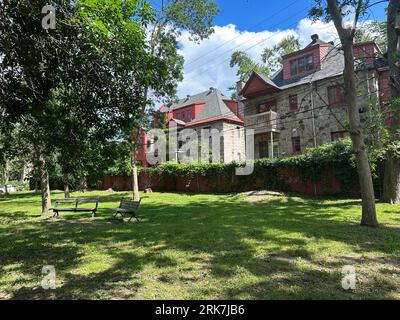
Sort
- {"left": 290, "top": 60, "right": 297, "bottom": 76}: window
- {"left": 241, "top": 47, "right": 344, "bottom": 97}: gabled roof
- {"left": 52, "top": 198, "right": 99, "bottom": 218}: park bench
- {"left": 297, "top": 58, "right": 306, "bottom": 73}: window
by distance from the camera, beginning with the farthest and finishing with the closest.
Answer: {"left": 290, "top": 60, "right": 297, "bottom": 76}: window < {"left": 297, "top": 58, "right": 306, "bottom": 73}: window < {"left": 241, "top": 47, "right": 344, "bottom": 97}: gabled roof < {"left": 52, "top": 198, "right": 99, "bottom": 218}: park bench

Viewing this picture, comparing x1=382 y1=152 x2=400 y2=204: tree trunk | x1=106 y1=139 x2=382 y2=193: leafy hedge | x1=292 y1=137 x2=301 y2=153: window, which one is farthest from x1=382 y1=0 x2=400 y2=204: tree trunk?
x1=292 y1=137 x2=301 y2=153: window

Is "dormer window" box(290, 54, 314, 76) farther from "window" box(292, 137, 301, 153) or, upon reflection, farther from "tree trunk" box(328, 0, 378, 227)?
"tree trunk" box(328, 0, 378, 227)

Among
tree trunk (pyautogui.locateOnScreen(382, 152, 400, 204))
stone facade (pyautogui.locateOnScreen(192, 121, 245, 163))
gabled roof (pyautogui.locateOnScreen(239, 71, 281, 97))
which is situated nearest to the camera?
tree trunk (pyautogui.locateOnScreen(382, 152, 400, 204))

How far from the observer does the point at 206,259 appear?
5859 millimetres

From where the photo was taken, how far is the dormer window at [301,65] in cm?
2462

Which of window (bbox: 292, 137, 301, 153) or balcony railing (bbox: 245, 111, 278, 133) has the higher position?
balcony railing (bbox: 245, 111, 278, 133)

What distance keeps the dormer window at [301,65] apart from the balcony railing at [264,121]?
4072 millimetres

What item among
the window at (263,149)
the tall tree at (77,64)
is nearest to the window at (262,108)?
the window at (263,149)

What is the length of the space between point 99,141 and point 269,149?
21.2 metres

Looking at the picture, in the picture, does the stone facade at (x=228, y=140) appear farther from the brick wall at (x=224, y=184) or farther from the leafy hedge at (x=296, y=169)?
the leafy hedge at (x=296, y=169)

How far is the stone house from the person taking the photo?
22.2 meters

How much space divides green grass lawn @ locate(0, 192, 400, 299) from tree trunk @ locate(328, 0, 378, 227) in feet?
1.99

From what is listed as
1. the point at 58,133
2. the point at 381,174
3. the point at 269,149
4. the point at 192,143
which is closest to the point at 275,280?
the point at 58,133

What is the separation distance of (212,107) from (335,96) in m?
15.0
